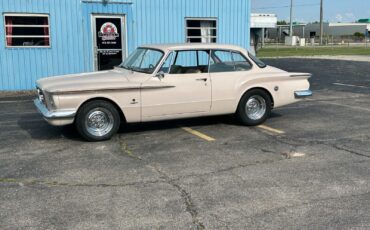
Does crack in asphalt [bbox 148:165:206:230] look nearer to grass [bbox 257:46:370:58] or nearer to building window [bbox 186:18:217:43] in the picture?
building window [bbox 186:18:217:43]

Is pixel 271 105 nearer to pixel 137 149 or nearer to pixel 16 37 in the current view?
pixel 137 149

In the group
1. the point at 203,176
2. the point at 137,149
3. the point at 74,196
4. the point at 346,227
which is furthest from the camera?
the point at 137,149

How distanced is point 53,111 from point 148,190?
264 centimetres

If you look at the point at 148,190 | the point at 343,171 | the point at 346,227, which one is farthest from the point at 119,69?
the point at 346,227

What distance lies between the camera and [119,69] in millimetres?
8062

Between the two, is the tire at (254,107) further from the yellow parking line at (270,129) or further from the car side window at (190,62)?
the car side window at (190,62)

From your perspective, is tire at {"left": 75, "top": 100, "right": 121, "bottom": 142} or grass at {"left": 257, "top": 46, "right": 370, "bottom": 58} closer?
tire at {"left": 75, "top": 100, "right": 121, "bottom": 142}

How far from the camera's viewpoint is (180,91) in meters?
7.46

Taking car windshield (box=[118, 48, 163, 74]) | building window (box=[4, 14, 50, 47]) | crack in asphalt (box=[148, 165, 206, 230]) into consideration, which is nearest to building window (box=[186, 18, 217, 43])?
building window (box=[4, 14, 50, 47])

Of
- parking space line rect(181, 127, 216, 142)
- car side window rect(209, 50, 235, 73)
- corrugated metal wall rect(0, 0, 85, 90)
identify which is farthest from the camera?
corrugated metal wall rect(0, 0, 85, 90)

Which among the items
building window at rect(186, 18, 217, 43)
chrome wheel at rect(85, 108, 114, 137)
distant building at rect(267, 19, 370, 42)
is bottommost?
chrome wheel at rect(85, 108, 114, 137)

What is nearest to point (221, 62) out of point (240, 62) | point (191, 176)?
point (240, 62)

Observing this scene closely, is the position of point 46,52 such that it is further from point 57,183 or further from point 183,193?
point 183,193

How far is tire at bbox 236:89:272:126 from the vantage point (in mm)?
8125
